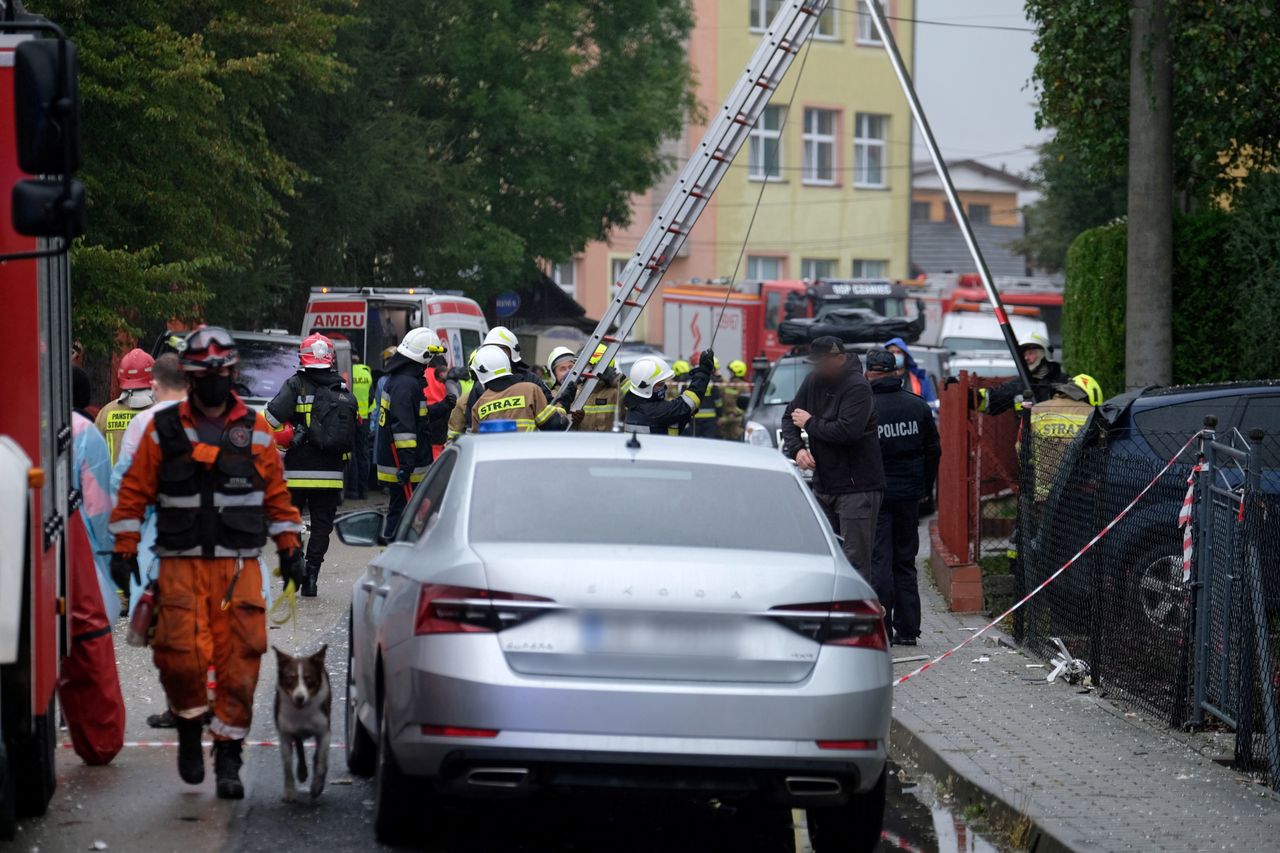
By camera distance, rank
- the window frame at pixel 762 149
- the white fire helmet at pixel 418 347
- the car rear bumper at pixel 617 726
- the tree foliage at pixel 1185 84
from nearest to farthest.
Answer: the car rear bumper at pixel 617 726, the white fire helmet at pixel 418 347, the tree foliage at pixel 1185 84, the window frame at pixel 762 149

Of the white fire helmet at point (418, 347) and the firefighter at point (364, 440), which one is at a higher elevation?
the white fire helmet at point (418, 347)

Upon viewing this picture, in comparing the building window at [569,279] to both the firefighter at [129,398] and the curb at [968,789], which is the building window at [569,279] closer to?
the firefighter at [129,398]

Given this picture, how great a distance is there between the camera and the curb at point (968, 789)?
6.99 m

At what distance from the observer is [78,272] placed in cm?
1831

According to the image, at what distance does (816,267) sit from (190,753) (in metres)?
56.5

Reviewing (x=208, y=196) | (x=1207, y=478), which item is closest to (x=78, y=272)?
(x=208, y=196)

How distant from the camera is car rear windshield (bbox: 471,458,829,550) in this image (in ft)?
20.9

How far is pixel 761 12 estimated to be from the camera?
59.6 m

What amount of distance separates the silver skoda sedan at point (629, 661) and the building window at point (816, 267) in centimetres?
5660

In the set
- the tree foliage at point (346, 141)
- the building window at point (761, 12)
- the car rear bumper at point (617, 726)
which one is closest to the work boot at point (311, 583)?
the tree foliage at point (346, 141)

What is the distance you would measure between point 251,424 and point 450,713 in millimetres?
1931

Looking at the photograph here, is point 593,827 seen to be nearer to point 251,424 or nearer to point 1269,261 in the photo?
point 251,424

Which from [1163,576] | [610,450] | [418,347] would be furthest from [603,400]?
[610,450]

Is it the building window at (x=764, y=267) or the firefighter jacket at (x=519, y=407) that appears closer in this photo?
the firefighter jacket at (x=519, y=407)
